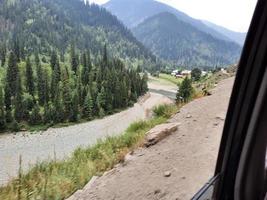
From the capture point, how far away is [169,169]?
23.4ft

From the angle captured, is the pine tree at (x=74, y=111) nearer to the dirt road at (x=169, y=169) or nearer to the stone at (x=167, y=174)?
the dirt road at (x=169, y=169)

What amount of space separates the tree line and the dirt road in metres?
70.0

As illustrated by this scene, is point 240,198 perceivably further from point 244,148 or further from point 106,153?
point 106,153

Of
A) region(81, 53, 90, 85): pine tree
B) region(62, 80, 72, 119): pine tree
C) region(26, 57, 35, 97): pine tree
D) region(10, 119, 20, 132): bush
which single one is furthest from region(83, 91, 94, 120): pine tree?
region(81, 53, 90, 85): pine tree

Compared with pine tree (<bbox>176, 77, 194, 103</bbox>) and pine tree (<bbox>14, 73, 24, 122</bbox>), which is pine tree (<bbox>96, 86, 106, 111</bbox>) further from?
pine tree (<bbox>176, 77, 194, 103</bbox>)

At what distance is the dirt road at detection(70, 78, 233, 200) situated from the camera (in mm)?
6117

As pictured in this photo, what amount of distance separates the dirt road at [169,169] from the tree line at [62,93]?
230 ft

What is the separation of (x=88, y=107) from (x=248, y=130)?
85.4 meters

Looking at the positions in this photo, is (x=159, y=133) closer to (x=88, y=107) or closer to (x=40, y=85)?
(x=88, y=107)

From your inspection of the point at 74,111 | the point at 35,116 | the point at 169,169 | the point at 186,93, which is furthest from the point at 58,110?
the point at 169,169

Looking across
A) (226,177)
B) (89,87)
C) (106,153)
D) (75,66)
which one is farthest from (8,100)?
(226,177)

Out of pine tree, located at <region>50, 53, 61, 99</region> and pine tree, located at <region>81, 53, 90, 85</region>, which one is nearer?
pine tree, located at <region>50, 53, 61, 99</region>

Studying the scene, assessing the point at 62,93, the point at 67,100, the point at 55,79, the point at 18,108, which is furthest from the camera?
the point at 55,79

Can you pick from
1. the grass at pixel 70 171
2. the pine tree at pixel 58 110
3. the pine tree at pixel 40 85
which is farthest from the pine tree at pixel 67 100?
the grass at pixel 70 171
